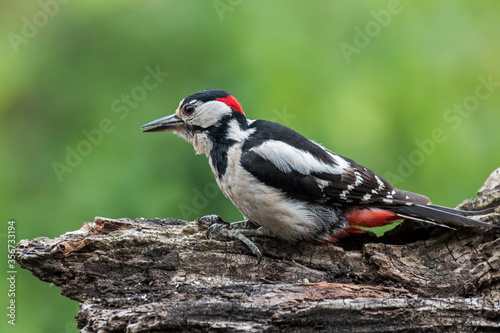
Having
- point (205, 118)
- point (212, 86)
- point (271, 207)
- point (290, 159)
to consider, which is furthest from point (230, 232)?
point (212, 86)

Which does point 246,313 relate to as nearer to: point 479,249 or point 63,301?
point 479,249

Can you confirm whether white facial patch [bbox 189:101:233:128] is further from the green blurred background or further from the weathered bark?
the weathered bark

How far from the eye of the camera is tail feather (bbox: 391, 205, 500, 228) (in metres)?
2.91

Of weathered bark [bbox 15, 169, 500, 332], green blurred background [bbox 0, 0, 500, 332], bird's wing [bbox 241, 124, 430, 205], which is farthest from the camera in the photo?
green blurred background [bbox 0, 0, 500, 332]

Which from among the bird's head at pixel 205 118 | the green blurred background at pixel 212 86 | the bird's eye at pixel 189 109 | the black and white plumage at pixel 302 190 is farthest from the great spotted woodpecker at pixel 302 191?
the green blurred background at pixel 212 86

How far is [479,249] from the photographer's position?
2.93m

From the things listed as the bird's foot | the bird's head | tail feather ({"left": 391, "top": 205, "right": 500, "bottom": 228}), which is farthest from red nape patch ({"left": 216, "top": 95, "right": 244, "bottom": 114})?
tail feather ({"left": 391, "top": 205, "right": 500, "bottom": 228})

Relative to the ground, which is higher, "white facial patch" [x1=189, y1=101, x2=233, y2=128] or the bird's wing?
"white facial patch" [x1=189, y1=101, x2=233, y2=128]

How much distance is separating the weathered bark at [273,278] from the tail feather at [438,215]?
0.11 meters

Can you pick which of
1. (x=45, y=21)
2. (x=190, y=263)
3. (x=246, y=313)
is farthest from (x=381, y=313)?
(x=45, y=21)

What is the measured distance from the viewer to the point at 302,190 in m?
3.19

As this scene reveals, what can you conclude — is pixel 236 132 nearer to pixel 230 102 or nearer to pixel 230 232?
pixel 230 102

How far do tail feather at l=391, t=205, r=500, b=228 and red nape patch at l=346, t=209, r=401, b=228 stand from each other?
0.06 metres

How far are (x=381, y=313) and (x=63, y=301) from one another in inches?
92.4
